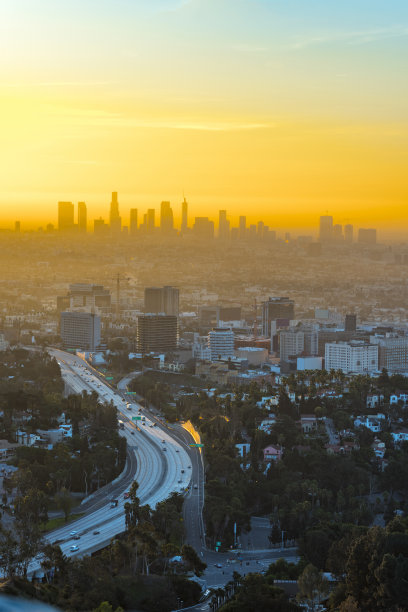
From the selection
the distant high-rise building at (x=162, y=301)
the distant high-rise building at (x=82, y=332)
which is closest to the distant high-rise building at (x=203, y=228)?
the distant high-rise building at (x=162, y=301)

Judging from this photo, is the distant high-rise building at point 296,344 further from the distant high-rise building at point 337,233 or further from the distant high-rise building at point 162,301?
the distant high-rise building at point 337,233

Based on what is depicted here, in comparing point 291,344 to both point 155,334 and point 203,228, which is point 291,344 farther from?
point 203,228

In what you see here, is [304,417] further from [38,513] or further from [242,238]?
[242,238]

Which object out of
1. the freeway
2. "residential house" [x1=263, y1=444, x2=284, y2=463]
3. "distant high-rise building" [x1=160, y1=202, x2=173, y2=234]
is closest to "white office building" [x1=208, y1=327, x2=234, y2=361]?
the freeway

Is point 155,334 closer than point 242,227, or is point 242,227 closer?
point 155,334

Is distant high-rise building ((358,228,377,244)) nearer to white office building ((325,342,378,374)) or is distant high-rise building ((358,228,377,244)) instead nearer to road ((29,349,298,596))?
white office building ((325,342,378,374))

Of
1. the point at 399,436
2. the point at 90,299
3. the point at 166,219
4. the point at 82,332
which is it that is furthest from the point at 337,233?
the point at 399,436

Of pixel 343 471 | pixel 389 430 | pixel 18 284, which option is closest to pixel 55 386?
pixel 389 430

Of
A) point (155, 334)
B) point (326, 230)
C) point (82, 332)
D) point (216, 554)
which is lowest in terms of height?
point (216, 554)
